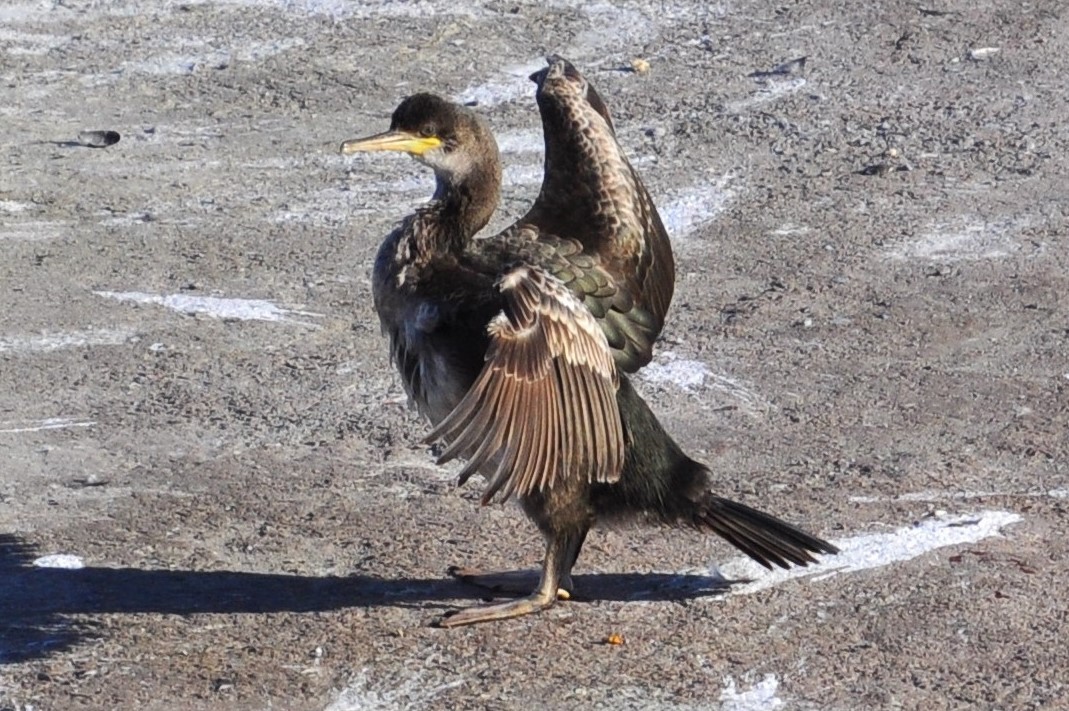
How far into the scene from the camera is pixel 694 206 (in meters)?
8.31

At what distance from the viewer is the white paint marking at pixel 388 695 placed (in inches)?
188

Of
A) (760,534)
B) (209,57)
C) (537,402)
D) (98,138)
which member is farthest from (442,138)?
(209,57)

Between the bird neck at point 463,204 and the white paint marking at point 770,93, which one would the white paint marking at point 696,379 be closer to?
the bird neck at point 463,204

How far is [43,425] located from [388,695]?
218cm

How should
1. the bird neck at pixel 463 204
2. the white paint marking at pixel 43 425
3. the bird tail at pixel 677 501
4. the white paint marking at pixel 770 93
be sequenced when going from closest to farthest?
1. the bird tail at pixel 677 501
2. the bird neck at pixel 463 204
3. the white paint marking at pixel 43 425
4. the white paint marking at pixel 770 93

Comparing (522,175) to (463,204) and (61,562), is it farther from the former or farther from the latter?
(61,562)

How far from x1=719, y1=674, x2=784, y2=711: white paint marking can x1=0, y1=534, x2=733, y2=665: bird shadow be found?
546mm

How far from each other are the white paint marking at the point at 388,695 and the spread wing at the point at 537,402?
53 cm

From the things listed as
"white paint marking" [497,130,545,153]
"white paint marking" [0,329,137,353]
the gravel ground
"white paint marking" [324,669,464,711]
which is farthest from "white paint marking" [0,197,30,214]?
"white paint marking" [324,669,464,711]

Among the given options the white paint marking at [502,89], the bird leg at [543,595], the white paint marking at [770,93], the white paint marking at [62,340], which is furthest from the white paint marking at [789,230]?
the bird leg at [543,595]

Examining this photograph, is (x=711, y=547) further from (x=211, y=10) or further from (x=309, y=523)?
(x=211, y=10)

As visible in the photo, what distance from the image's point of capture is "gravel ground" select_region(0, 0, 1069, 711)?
504 centimetres

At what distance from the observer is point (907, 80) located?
9469 millimetres

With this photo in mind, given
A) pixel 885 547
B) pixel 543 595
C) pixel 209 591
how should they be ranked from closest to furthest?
pixel 543 595 < pixel 209 591 < pixel 885 547
